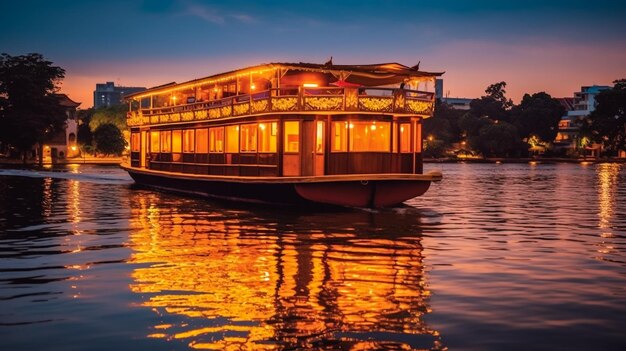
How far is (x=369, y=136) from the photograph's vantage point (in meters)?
26.3

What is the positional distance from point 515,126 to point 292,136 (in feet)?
412

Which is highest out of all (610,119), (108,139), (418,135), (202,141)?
(610,119)

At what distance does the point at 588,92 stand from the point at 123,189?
470ft

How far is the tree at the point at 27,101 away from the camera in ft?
269

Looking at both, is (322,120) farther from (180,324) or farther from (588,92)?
(588,92)

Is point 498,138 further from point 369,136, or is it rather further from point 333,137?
point 333,137

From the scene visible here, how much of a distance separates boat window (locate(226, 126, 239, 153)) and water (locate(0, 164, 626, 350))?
577 cm

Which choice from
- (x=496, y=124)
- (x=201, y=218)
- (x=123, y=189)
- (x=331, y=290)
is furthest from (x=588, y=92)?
(x=331, y=290)

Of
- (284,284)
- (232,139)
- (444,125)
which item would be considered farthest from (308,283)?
(444,125)

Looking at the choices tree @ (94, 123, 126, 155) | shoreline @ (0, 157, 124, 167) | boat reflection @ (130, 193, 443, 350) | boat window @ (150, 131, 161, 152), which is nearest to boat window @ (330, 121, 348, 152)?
boat reflection @ (130, 193, 443, 350)

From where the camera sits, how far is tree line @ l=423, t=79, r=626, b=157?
12438 centimetres

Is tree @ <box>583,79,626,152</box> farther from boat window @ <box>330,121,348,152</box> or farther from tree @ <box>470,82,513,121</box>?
boat window @ <box>330,121,348,152</box>

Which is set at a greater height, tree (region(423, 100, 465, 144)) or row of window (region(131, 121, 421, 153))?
tree (region(423, 100, 465, 144))

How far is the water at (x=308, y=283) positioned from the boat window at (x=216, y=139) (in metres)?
7.17
